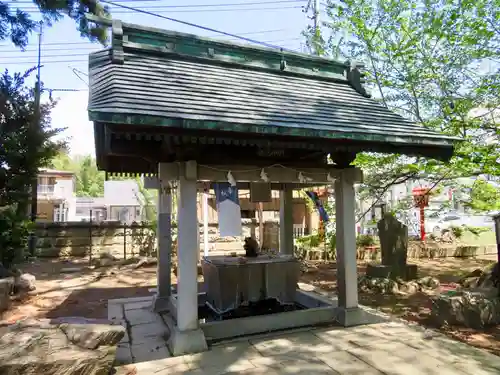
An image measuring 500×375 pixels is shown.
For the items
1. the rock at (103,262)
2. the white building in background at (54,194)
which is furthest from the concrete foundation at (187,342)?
the white building in background at (54,194)

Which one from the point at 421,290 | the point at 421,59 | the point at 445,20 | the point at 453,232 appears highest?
the point at 445,20

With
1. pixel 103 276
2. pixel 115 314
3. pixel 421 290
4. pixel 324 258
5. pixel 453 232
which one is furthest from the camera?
pixel 453 232

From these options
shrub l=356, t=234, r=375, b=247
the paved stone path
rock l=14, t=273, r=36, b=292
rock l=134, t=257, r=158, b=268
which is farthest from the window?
the paved stone path

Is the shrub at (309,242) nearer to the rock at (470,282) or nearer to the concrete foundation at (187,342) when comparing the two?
the rock at (470,282)

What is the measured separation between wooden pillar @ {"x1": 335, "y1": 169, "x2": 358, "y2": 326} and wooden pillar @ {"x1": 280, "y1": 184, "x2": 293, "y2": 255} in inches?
82.6

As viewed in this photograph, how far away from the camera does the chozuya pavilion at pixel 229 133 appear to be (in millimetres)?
4656

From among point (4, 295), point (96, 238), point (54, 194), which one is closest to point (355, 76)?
point (4, 295)

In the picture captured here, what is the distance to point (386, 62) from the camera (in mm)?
10219

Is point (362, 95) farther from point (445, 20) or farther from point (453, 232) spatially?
point (453, 232)

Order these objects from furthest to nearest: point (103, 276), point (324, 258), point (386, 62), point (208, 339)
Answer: point (324, 258) → point (103, 276) → point (386, 62) → point (208, 339)

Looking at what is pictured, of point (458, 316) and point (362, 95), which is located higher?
point (362, 95)

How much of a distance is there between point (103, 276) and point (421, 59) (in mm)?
11628

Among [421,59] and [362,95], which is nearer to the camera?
[362,95]

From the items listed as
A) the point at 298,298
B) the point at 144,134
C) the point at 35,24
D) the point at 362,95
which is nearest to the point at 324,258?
the point at 298,298
